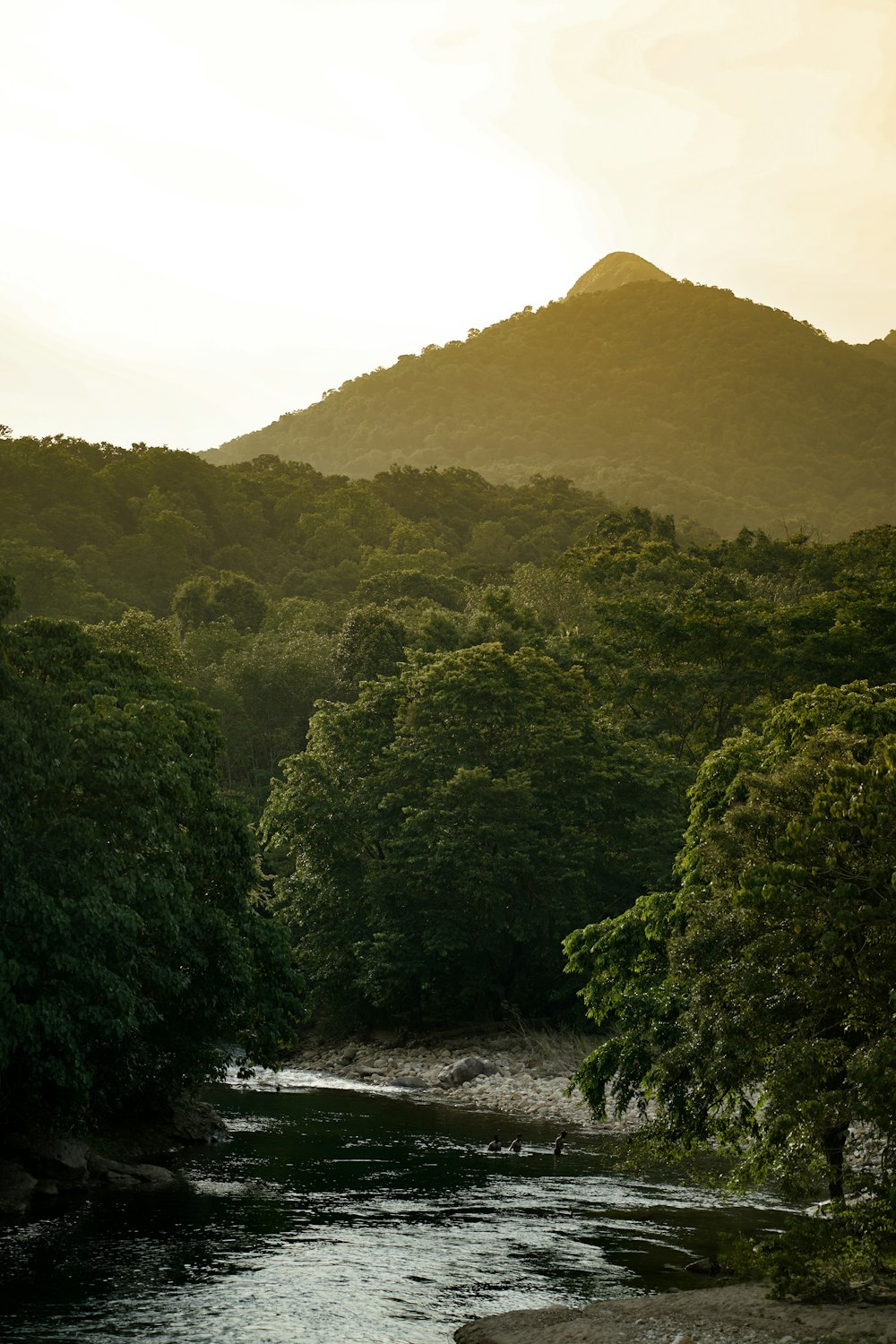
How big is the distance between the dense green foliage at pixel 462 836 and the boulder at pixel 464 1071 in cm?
417

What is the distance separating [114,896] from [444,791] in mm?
26280

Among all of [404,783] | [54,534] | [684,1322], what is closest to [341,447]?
[54,534]

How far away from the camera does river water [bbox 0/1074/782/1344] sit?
16.9m

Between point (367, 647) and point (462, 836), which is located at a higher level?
point (367, 647)

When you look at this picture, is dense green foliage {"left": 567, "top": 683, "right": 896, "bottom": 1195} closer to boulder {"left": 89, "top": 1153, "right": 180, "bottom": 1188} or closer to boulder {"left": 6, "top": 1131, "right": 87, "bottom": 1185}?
boulder {"left": 89, "top": 1153, "right": 180, "bottom": 1188}

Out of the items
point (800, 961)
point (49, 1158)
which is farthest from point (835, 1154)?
point (49, 1158)

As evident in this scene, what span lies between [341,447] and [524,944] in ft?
497

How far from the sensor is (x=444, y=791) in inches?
1940

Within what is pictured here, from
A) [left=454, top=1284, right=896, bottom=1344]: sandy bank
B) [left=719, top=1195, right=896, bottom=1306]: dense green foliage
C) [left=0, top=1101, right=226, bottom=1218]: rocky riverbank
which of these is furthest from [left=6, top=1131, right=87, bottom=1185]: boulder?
[left=719, top=1195, right=896, bottom=1306]: dense green foliage

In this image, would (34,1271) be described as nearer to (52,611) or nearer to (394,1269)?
(394,1269)

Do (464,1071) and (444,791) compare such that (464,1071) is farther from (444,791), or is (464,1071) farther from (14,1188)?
(14,1188)

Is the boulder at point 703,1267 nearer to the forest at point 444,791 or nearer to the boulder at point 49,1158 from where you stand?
the forest at point 444,791

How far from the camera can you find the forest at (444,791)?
16516mm

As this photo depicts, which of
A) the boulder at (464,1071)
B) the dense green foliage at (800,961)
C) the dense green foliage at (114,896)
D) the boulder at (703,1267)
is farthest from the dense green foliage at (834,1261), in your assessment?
the boulder at (464,1071)
